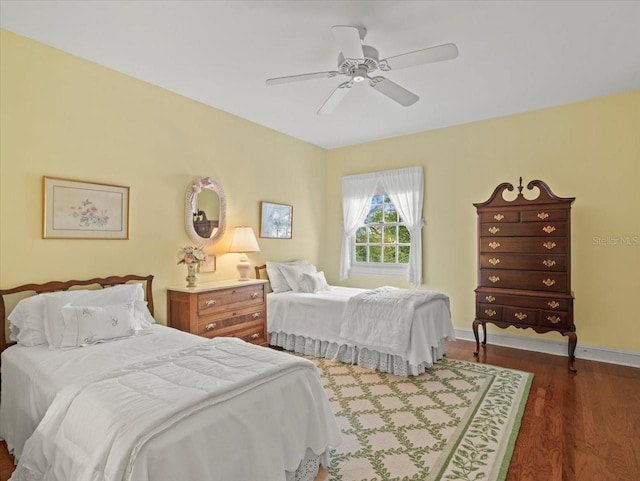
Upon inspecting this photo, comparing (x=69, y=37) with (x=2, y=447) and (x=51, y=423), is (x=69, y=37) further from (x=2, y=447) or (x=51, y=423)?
(x=2, y=447)

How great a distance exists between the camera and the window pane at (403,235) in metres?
5.35

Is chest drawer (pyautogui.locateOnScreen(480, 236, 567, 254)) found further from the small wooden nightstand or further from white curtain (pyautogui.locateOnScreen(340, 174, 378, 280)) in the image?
the small wooden nightstand

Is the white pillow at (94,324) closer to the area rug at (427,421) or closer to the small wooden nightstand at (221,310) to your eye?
the small wooden nightstand at (221,310)

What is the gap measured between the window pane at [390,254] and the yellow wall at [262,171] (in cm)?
30

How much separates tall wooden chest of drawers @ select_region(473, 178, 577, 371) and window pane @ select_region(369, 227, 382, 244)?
1.71 meters

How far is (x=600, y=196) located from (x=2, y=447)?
5708 mm

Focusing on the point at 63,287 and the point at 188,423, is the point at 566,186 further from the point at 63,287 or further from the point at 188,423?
the point at 63,287

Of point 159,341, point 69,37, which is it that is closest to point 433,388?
point 159,341

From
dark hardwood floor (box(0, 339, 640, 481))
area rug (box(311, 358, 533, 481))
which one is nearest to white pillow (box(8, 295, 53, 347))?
dark hardwood floor (box(0, 339, 640, 481))

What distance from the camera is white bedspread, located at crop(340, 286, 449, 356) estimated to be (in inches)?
136

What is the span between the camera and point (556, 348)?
415 cm

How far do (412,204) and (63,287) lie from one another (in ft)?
13.8

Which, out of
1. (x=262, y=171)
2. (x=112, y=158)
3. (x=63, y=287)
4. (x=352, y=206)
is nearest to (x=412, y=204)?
(x=352, y=206)

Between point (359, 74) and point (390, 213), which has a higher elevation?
point (359, 74)
